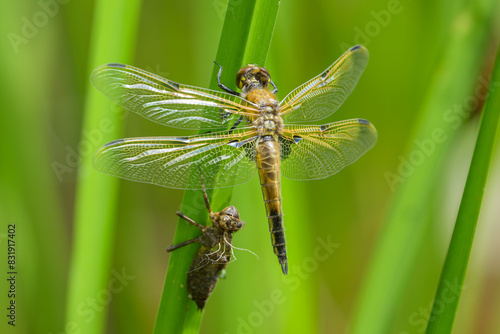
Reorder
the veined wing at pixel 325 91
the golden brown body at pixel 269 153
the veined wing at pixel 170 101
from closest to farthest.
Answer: the veined wing at pixel 170 101 < the golden brown body at pixel 269 153 < the veined wing at pixel 325 91

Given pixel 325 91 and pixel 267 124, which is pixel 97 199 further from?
pixel 325 91

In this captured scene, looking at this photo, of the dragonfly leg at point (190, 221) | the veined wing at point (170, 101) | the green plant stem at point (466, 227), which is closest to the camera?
the green plant stem at point (466, 227)

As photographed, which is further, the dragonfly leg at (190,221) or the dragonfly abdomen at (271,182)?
the dragonfly abdomen at (271,182)

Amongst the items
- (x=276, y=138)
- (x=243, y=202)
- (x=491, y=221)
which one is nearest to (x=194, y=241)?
(x=243, y=202)

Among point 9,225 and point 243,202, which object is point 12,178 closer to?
point 9,225

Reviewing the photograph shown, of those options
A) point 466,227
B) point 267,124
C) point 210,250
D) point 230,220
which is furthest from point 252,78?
point 466,227

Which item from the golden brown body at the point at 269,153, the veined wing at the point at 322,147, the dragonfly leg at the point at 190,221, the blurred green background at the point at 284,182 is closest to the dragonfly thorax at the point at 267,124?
the golden brown body at the point at 269,153

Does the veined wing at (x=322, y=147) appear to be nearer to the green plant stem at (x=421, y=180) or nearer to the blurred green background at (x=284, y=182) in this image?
the blurred green background at (x=284, y=182)
